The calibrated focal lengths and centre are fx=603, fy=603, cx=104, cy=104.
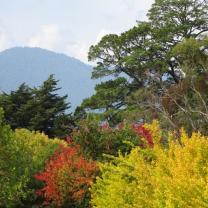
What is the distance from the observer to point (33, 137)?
1220 inches

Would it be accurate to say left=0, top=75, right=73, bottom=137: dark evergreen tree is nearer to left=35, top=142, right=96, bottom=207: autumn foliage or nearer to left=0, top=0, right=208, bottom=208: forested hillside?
left=0, top=0, right=208, bottom=208: forested hillside

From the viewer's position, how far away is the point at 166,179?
7305 millimetres

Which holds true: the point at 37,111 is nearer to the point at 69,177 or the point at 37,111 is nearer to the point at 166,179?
the point at 69,177

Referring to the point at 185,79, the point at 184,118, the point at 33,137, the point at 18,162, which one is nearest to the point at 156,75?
the point at 185,79

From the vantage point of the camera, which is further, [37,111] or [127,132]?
[37,111]

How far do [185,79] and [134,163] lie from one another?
27840 millimetres

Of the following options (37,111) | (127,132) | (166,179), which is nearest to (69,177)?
(127,132)

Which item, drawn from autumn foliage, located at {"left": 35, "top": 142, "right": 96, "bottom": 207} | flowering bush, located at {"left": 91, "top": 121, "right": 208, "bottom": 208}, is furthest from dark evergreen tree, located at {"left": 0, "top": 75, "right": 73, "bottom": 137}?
flowering bush, located at {"left": 91, "top": 121, "right": 208, "bottom": 208}

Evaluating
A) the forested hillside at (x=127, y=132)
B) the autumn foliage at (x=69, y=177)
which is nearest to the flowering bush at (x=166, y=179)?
the forested hillside at (x=127, y=132)

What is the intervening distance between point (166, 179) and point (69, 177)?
9.15 metres

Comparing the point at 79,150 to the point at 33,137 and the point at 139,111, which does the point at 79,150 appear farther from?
the point at 139,111

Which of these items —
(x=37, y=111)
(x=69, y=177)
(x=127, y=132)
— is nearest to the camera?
(x=69, y=177)

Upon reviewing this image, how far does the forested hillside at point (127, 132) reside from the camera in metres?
8.30

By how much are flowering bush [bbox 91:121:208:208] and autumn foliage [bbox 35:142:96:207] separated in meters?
5.67
